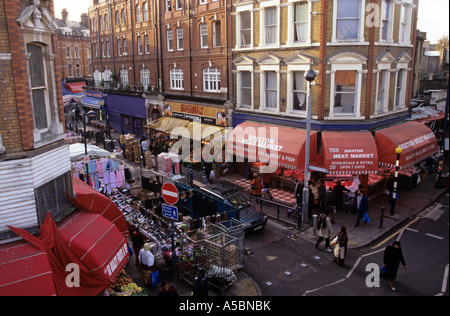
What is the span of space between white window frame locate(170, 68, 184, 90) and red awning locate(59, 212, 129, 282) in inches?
813

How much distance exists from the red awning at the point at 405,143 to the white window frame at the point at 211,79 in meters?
12.3

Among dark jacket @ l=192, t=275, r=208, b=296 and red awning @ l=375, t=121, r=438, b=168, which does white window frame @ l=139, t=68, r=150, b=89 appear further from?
dark jacket @ l=192, t=275, r=208, b=296

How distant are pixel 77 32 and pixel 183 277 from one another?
68.3m

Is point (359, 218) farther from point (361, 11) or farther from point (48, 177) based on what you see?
point (48, 177)

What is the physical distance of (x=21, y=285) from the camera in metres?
8.65

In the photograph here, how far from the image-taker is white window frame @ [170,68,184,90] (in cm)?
3097

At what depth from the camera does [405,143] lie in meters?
19.7

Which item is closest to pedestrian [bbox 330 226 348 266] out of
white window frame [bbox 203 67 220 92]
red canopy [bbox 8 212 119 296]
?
red canopy [bbox 8 212 119 296]

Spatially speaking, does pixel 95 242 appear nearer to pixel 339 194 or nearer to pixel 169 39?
pixel 339 194

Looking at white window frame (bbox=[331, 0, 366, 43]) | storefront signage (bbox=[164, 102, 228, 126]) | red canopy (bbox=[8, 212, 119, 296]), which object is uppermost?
white window frame (bbox=[331, 0, 366, 43])

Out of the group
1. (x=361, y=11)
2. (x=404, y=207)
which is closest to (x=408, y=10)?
(x=361, y=11)

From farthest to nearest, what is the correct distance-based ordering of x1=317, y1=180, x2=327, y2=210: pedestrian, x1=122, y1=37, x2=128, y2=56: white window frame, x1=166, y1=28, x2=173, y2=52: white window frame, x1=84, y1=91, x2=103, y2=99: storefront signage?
x1=84, y1=91, x2=103, y2=99: storefront signage < x1=122, y1=37, x2=128, y2=56: white window frame < x1=166, y1=28, x2=173, y2=52: white window frame < x1=317, y1=180, x2=327, y2=210: pedestrian

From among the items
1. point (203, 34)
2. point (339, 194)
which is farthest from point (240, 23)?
point (339, 194)

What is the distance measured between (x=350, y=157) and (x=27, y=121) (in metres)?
14.4
